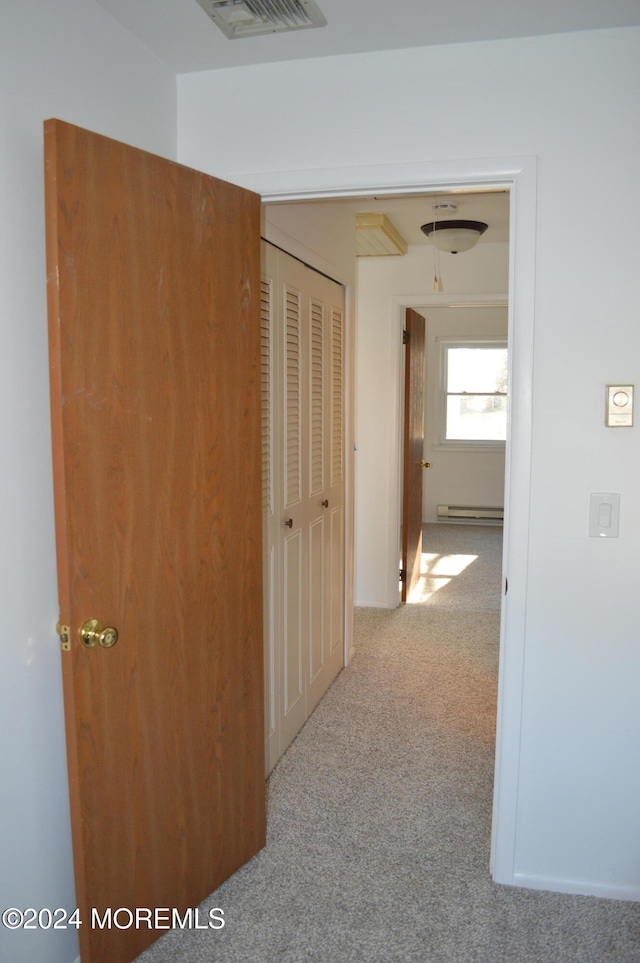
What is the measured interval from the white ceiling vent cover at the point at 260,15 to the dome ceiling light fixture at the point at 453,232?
2.33m

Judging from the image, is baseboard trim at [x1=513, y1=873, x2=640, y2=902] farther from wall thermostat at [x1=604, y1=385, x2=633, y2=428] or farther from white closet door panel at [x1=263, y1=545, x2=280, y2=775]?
wall thermostat at [x1=604, y1=385, x2=633, y2=428]

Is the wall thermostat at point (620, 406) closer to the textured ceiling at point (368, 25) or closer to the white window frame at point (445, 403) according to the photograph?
the textured ceiling at point (368, 25)

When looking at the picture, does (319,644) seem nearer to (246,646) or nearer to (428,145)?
(246,646)

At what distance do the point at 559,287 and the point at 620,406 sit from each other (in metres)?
0.37

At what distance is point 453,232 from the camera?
4.22 m

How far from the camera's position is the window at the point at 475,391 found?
7852mm

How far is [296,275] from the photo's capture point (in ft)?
9.86

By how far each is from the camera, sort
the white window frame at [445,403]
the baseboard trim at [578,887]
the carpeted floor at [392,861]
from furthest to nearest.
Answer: the white window frame at [445,403] < the baseboard trim at [578,887] < the carpeted floor at [392,861]

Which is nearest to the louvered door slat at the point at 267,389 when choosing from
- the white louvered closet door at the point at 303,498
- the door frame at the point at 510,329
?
the white louvered closet door at the point at 303,498

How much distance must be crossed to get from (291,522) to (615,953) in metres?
1.75

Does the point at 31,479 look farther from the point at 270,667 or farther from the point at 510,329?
the point at 270,667

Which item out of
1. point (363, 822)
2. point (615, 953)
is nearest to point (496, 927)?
point (615, 953)

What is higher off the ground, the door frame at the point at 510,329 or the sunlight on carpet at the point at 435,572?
the door frame at the point at 510,329

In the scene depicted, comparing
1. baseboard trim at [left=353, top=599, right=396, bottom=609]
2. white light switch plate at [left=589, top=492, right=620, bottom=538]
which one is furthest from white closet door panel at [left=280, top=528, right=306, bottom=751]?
baseboard trim at [left=353, top=599, right=396, bottom=609]
